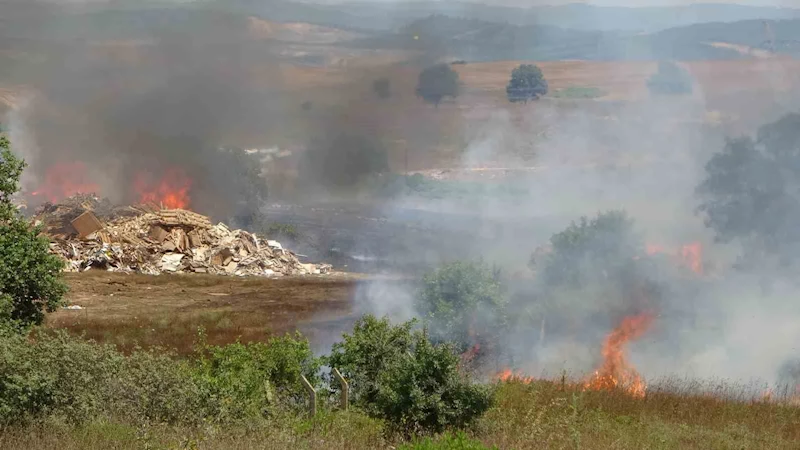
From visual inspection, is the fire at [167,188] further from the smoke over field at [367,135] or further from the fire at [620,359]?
the fire at [620,359]

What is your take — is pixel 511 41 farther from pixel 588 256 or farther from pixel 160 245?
pixel 588 256

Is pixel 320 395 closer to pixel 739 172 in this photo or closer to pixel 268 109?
pixel 739 172

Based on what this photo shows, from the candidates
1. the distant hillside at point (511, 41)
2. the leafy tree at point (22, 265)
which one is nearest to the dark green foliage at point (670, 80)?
the distant hillside at point (511, 41)

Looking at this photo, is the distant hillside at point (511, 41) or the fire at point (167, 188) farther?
the fire at point (167, 188)

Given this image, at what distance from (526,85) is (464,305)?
34.4 m

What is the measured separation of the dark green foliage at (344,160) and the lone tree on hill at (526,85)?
853cm

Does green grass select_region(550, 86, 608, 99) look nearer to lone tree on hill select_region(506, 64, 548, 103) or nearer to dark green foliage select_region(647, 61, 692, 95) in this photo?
lone tree on hill select_region(506, 64, 548, 103)

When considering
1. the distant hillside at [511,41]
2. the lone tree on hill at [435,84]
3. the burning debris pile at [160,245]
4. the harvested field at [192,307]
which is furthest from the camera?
the lone tree on hill at [435,84]

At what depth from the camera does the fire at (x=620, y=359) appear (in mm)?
22328

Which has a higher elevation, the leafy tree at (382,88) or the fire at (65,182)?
the leafy tree at (382,88)

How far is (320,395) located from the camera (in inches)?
639

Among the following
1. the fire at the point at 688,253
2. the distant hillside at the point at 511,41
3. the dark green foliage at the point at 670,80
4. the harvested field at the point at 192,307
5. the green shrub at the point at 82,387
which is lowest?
the harvested field at the point at 192,307

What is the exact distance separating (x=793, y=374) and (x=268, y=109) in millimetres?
40503

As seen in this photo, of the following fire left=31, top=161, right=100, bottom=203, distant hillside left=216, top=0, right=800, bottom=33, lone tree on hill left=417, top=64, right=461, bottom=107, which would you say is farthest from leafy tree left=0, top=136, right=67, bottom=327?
distant hillside left=216, top=0, right=800, bottom=33
